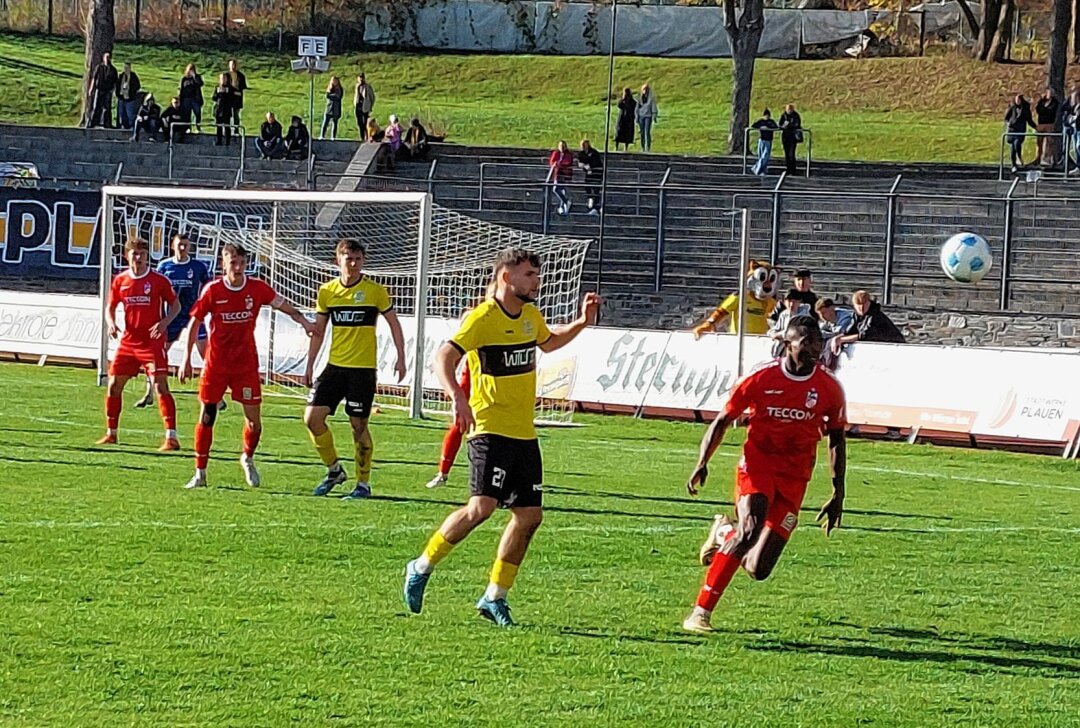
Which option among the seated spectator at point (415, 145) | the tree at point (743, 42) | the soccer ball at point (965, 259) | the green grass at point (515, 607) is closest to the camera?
the green grass at point (515, 607)

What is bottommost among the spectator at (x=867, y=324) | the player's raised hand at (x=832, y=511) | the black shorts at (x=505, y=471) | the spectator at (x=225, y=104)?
the player's raised hand at (x=832, y=511)

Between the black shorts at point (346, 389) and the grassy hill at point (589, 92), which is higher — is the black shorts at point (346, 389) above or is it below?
below

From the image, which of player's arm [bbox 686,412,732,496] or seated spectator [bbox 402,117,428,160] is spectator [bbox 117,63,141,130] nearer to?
seated spectator [bbox 402,117,428,160]

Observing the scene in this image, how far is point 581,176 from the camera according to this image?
37.6 m

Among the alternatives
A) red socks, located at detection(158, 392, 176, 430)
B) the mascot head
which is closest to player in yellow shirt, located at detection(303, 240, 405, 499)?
red socks, located at detection(158, 392, 176, 430)

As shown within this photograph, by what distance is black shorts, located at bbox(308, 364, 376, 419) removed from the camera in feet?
47.1

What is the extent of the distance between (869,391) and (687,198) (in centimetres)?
1377

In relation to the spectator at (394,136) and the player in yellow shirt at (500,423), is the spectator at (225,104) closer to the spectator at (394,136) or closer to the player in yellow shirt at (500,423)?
the spectator at (394,136)

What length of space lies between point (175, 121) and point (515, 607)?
109 feet

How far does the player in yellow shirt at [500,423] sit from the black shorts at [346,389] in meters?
4.87

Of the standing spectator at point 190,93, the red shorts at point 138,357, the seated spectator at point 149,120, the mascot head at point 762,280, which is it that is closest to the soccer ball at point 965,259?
the mascot head at point 762,280

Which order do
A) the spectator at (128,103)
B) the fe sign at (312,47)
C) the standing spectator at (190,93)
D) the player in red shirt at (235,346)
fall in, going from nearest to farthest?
1. the player in red shirt at (235,346)
2. the fe sign at (312,47)
3. the standing spectator at (190,93)
4. the spectator at (128,103)

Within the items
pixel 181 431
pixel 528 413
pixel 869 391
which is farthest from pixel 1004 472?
pixel 528 413

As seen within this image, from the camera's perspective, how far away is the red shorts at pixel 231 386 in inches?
568
